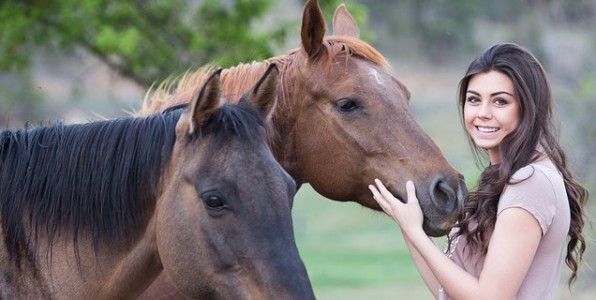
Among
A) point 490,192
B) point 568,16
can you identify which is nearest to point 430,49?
point 568,16

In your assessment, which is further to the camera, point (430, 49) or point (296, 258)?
point (430, 49)

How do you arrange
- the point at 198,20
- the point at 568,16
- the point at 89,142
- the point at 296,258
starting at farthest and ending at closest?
the point at 568,16
the point at 198,20
the point at 89,142
the point at 296,258

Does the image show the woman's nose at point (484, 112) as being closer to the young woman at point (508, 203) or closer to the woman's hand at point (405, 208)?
the young woman at point (508, 203)

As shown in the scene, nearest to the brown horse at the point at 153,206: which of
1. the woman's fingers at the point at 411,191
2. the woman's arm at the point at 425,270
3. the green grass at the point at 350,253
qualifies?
the woman's fingers at the point at 411,191

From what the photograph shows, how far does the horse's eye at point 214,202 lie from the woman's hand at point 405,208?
3.01 ft

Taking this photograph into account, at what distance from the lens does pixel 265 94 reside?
3992 millimetres

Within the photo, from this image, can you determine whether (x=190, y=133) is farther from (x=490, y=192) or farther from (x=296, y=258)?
(x=490, y=192)

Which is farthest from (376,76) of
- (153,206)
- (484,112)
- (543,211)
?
(153,206)

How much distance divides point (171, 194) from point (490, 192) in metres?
1.38

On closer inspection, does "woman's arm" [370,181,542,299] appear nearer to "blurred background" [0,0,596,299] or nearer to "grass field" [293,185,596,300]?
"blurred background" [0,0,596,299]

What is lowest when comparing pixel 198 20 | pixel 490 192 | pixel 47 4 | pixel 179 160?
pixel 490 192

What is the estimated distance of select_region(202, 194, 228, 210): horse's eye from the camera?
3572mm

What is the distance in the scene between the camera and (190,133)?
374cm

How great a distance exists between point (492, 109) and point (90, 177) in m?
1.75
